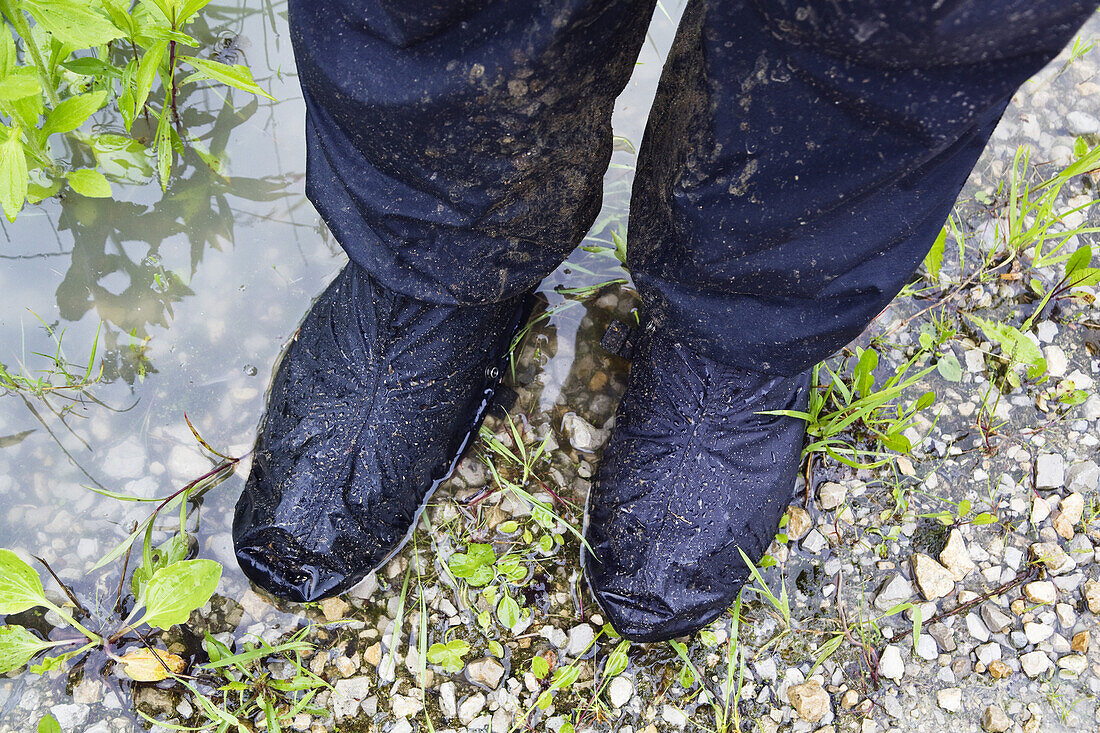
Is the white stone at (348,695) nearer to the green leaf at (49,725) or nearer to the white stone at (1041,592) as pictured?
the green leaf at (49,725)

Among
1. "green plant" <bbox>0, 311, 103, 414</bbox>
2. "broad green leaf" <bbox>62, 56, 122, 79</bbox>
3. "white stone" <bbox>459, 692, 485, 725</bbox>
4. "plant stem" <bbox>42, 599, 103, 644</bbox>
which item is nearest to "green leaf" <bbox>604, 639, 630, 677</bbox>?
"white stone" <bbox>459, 692, 485, 725</bbox>

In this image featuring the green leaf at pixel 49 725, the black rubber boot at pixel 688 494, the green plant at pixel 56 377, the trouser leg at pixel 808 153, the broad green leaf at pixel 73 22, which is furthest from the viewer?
the green plant at pixel 56 377

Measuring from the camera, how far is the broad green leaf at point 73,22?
3.81ft

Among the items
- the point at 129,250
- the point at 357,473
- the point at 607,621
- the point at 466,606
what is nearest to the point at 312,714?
the point at 466,606

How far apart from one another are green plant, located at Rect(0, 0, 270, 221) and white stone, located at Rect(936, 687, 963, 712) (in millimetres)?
1789

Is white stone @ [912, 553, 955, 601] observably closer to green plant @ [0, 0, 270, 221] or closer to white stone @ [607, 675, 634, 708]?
white stone @ [607, 675, 634, 708]

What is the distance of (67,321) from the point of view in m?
1.67

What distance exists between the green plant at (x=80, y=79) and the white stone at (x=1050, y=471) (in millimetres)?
1828

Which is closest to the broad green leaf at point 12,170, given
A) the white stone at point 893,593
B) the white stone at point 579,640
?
the white stone at point 579,640

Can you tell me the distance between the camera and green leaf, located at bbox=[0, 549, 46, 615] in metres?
1.30

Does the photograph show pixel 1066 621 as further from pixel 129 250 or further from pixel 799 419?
pixel 129 250

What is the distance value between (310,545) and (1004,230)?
5.79 feet

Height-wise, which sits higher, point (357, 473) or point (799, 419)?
point (357, 473)

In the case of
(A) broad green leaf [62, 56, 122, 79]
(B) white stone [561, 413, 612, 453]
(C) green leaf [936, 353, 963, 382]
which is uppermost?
(A) broad green leaf [62, 56, 122, 79]
